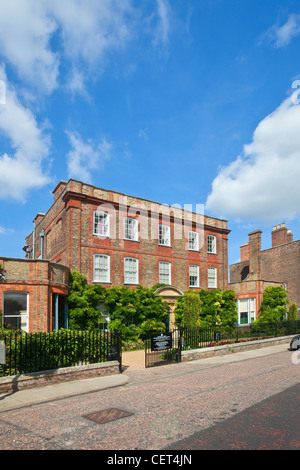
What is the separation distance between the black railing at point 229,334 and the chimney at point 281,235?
13.6 meters

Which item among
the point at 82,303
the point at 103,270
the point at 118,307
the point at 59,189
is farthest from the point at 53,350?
the point at 59,189

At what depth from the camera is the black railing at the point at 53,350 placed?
11.5 meters

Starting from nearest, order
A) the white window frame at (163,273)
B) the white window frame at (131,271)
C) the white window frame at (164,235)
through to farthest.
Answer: the white window frame at (131,271), the white window frame at (163,273), the white window frame at (164,235)

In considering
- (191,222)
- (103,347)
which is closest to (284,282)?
(191,222)

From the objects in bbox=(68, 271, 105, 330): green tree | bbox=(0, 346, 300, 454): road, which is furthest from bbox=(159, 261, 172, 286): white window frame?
bbox=(0, 346, 300, 454): road

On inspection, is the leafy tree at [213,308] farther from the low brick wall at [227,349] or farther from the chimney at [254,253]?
the chimney at [254,253]

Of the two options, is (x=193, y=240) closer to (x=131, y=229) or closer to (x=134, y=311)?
(x=131, y=229)

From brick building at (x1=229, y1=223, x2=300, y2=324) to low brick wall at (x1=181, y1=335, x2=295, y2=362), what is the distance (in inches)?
343

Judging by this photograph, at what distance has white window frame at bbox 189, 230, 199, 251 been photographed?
1242 inches

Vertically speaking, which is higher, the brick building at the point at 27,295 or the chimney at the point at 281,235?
the chimney at the point at 281,235

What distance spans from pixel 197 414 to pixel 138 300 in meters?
17.1

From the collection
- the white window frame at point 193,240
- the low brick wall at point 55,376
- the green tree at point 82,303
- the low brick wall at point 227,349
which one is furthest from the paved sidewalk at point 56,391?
the white window frame at point 193,240

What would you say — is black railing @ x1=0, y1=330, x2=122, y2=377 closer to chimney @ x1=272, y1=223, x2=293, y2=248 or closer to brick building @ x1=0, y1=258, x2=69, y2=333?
brick building @ x1=0, y1=258, x2=69, y2=333
